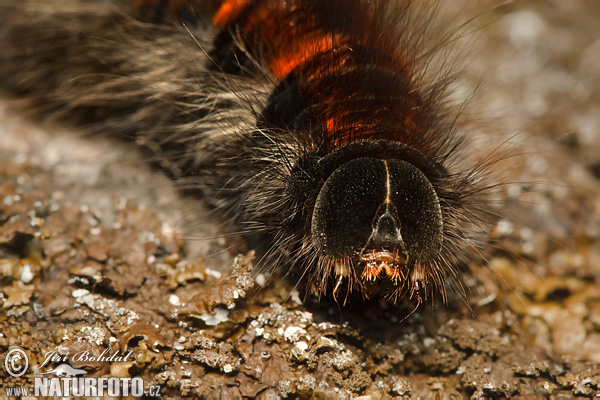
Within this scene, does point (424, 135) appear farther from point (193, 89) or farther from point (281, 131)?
point (193, 89)

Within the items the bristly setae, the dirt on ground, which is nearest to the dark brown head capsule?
the bristly setae

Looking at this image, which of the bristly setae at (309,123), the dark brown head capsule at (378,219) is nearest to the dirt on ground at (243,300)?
the bristly setae at (309,123)

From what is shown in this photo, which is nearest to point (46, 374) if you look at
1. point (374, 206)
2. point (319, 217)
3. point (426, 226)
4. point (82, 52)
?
point (319, 217)

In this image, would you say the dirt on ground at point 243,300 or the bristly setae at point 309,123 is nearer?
the bristly setae at point 309,123

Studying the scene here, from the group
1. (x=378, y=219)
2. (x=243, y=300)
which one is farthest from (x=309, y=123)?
(x=243, y=300)

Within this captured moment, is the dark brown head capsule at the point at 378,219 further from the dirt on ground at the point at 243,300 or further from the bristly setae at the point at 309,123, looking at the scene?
the dirt on ground at the point at 243,300

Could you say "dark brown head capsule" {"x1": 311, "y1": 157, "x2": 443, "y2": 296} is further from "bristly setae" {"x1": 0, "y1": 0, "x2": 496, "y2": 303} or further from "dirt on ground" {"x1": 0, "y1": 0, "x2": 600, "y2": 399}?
"dirt on ground" {"x1": 0, "y1": 0, "x2": 600, "y2": 399}
